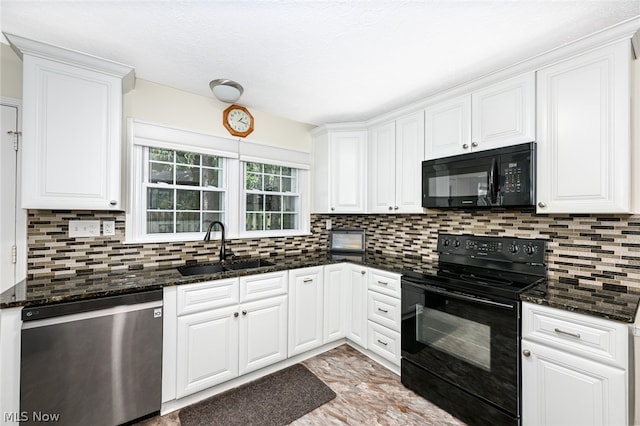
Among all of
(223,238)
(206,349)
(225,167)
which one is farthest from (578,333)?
(225,167)

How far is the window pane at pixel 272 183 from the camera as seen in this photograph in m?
3.03

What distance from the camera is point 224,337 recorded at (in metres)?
2.03

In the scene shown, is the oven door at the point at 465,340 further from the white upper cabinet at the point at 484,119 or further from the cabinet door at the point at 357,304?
the white upper cabinet at the point at 484,119

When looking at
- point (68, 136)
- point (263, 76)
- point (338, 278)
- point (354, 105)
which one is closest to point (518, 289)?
point (338, 278)

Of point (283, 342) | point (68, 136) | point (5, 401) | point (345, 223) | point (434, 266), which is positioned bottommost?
point (283, 342)

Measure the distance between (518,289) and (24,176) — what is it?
3005 millimetres

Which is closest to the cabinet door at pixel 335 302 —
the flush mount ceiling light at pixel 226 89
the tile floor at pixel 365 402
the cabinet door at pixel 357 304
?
the cabinet door at pixel 357 304

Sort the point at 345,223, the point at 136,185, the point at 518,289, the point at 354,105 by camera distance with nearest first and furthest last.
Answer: the point at 518,289, the point at 136,185, the point at 354,105, the point at 345,223

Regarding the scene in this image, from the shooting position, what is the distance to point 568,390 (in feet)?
4.52

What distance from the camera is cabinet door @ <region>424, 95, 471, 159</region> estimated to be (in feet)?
7.00

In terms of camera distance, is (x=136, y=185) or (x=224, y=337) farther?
(x=136, y=185)

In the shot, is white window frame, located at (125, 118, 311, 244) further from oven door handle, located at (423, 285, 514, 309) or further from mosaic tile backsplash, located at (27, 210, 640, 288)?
oven door handle, located at (423, 285, 514, 309)

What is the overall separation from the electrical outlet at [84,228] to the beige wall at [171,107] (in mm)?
871

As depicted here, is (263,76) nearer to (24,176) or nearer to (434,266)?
(24,176)
